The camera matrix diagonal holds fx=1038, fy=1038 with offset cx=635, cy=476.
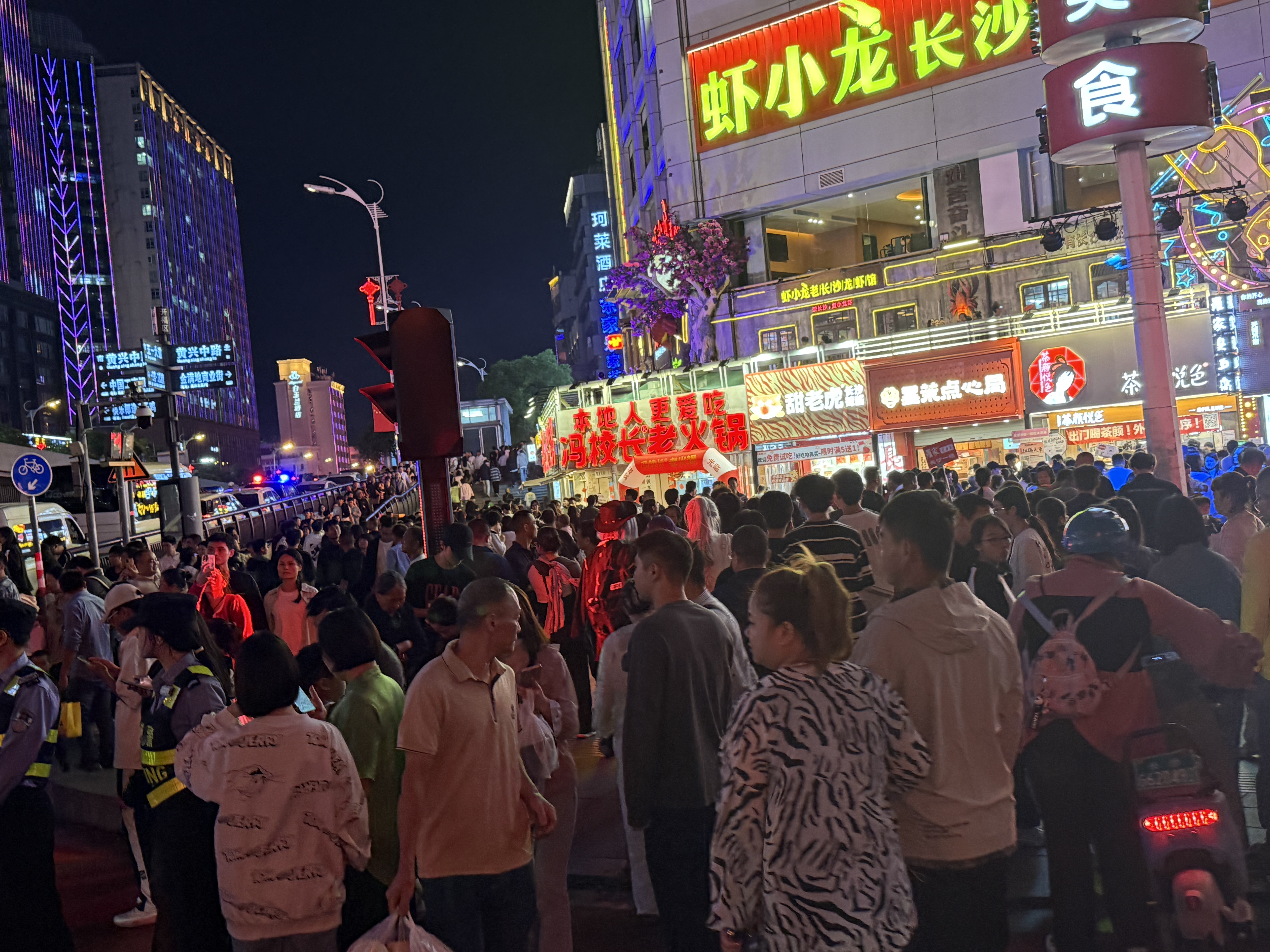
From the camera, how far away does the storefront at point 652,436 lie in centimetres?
2625

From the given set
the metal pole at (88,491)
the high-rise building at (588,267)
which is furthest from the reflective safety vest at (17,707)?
the high-rise building at (588,267)

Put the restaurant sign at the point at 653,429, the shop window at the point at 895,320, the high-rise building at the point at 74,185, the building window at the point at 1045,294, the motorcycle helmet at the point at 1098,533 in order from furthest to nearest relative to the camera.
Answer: the high-rise building at the point at 74,185 < the shop window at the point at 895,320 < the building window at the point at 1045,294 < the restaurant sign at the point at 653,429 < the motorcycle helmet at the point at 1098,533

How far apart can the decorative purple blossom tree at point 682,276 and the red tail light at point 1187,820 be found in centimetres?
3053

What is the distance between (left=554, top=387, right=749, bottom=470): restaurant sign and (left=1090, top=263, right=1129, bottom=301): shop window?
9.81 m

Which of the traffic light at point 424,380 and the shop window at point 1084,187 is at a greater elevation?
the shop window at point 1084,187

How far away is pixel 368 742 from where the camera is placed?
427 centimetres

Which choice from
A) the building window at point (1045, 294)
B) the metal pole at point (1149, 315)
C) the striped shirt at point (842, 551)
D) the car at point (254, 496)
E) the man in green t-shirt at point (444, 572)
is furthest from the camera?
the car at point (254, 496)

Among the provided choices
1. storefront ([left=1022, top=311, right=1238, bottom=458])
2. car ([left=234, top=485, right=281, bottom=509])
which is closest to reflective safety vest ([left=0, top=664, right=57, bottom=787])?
storefront ([left=1022, top=311, right=1238, bottom=458])

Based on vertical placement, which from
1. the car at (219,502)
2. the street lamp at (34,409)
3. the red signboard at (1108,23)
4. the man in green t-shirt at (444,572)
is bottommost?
the man in green t-shirt at (444,572)

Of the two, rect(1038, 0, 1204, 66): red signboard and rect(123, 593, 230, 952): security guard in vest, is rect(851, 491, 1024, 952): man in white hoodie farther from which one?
rect(1038, 0, 1204, 66): red signboard

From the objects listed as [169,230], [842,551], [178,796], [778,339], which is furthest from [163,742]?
[169,230]

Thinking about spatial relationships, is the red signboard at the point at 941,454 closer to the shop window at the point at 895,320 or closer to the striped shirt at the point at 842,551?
the striped shirt at the point at 842,551

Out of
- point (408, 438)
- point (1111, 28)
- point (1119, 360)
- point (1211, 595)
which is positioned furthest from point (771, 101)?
point (1211, 595)

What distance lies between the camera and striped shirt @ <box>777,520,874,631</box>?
19.5ft
